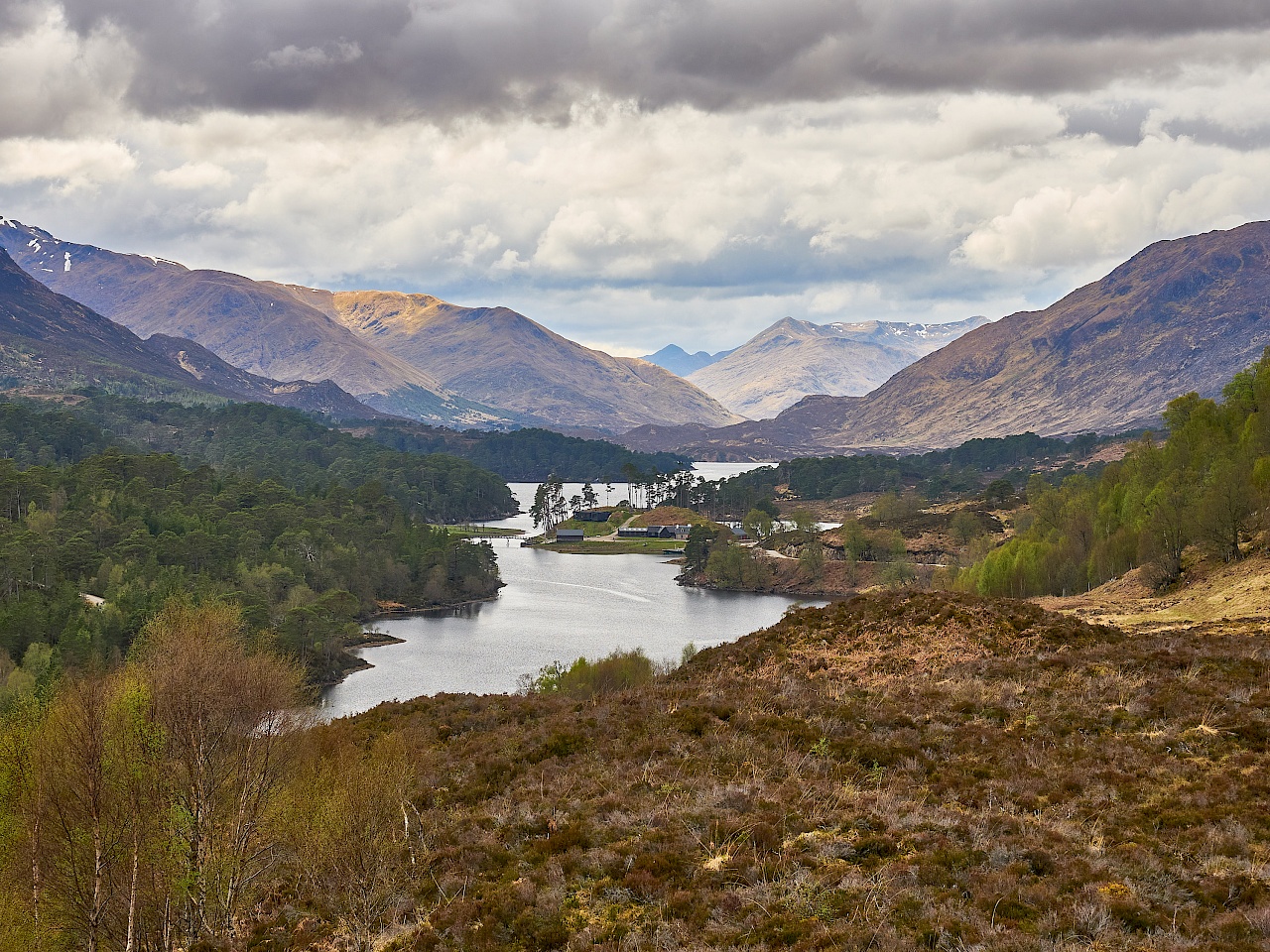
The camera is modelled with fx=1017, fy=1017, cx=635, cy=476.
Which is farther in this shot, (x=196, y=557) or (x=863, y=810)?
(x=196, y=557)

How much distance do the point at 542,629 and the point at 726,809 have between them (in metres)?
94.6

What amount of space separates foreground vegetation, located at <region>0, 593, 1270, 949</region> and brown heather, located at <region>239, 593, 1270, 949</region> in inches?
2.7

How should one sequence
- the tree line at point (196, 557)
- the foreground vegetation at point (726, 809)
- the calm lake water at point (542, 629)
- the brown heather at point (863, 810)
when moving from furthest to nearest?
the tree line at point (196, 557) → the calm lake water at point (542, 629) → the foreground vegetation at point (726, 809) → the brown heather at point (863, 810)

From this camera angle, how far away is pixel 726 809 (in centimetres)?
1905

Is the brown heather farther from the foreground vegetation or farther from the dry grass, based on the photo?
the dry grass

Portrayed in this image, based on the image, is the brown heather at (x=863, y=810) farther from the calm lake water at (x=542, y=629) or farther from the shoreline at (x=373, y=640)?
the shoreline at (x=373, y=640)

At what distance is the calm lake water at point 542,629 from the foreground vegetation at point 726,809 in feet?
152

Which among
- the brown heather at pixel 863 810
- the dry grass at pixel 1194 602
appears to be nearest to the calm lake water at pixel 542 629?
the dry grass at pixel 1194 602

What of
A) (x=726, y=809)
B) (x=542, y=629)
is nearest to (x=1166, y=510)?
(x=726, y=809)

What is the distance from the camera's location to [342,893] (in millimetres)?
18359

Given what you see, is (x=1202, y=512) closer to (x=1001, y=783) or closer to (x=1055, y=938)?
(x=1001, y=783)

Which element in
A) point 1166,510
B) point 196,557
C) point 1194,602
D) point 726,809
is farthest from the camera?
point 196,557

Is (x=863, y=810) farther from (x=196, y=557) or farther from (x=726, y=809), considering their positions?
(x=196, y=557)

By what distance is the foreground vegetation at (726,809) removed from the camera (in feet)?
48.5
